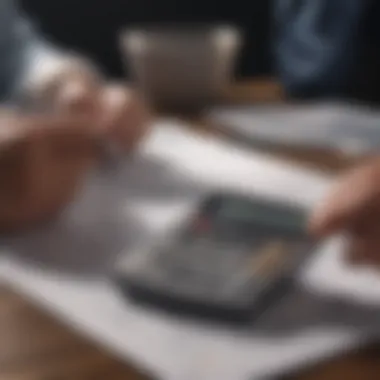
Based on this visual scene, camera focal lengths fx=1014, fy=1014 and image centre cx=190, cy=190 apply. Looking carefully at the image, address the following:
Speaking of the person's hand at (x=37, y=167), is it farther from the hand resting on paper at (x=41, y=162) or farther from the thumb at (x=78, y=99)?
the thumb at (x=78, y=99)

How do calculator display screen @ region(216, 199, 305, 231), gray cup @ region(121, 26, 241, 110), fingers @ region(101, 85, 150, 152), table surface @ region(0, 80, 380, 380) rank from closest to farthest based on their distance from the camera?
table surface @ region(0, 80, 380, 380) → calculator display screen @ region(216, 199, 305, 231) → fingers @ region(101, 85, 150, 152) → gray cup @ region(121, 26, 241, 110)

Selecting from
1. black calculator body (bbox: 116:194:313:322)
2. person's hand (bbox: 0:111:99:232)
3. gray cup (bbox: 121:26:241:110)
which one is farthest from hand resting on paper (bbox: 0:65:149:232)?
gray cup (bbox: 121:26:241:110)

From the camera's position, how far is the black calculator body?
21.2 inches

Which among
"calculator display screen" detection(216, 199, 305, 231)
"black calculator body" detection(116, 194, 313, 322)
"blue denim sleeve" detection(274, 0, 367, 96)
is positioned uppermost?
"blue denim sleeve" detection(274, 0, 367, 96)

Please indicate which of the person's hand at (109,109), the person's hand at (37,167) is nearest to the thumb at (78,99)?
the person's hand at (109,109)

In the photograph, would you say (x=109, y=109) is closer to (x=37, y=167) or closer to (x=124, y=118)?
(x=124, y=118)

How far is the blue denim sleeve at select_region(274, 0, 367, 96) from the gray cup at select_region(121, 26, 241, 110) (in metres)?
0.15

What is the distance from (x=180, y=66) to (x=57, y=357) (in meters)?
0.59

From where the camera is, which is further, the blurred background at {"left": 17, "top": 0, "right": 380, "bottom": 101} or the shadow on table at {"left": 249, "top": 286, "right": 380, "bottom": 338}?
the blurred background at {"left": 17, "top": 0, "right": 380, "bottom": 101}

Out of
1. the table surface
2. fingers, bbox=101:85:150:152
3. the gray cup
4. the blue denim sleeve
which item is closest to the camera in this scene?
the table surface

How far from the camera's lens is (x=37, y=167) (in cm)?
66

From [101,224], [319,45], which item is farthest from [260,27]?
[101,224]

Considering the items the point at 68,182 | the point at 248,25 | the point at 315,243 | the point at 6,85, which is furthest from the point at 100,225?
the point at 248,25

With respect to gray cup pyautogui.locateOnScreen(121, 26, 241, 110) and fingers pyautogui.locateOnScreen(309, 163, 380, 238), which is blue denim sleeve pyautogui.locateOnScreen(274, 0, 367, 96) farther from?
fingers pyautogui.locateOnScreen(309, 163, 380, 238)
